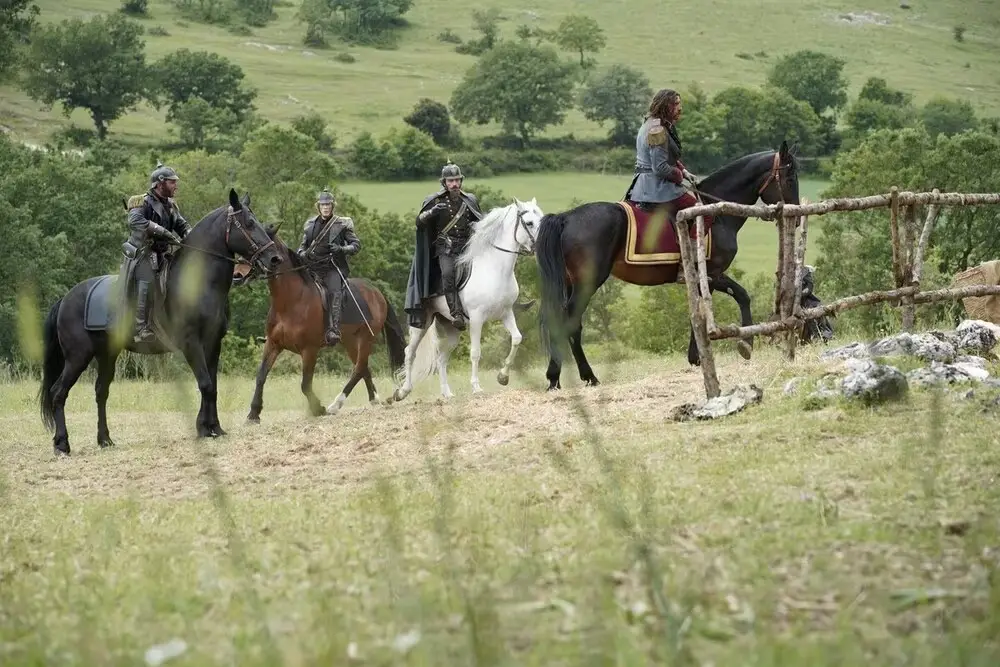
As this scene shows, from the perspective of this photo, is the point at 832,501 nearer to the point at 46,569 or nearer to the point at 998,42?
the point at 46,569

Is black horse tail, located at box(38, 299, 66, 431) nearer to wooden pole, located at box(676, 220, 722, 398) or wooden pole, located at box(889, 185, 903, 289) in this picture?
wooden pole, located at box(676, 220, 722, 398)

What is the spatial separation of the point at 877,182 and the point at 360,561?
164 ft

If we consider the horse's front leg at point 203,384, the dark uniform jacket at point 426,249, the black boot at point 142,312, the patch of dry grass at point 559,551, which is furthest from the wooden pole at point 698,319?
the black boot at point 142,312

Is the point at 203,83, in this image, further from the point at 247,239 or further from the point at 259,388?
the point at 247,239

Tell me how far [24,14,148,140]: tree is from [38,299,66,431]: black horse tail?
86775 mm

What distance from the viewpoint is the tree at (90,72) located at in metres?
102

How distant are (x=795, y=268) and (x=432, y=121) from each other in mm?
96300

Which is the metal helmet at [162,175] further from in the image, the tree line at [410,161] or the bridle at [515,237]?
the bridle at [515,237]

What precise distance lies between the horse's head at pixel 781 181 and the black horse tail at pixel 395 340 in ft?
18.1

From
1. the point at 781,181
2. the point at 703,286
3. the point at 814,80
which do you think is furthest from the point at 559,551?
the point at 814,80

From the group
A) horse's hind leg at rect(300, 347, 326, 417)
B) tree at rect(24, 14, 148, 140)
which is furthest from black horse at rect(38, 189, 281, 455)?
tree at rect(24, 14, 148, 140)

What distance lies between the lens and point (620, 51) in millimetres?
142500

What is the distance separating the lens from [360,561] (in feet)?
20.8

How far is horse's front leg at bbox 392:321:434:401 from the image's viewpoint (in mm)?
17062
